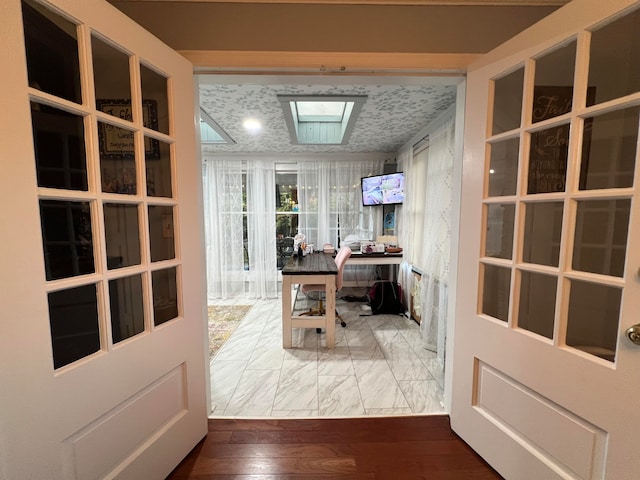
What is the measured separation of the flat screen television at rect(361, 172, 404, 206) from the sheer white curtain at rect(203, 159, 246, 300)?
2033 millimetres

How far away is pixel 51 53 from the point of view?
0.86 m

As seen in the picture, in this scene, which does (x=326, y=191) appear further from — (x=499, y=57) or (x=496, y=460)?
(x=496, y=460)

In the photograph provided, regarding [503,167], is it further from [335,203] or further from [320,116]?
[335,203]

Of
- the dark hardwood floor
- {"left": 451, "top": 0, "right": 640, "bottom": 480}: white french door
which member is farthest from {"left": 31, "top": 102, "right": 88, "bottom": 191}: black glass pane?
{"left": 451, "top": 0, "right": 640, "bottom": 480}: white french door

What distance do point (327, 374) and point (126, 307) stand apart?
161 cm

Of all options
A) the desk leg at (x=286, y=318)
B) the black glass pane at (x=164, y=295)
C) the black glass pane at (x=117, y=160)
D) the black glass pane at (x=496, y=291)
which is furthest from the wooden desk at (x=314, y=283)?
the black glass pane at (x=117, y=160)

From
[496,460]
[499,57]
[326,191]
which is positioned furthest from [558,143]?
[326,191]

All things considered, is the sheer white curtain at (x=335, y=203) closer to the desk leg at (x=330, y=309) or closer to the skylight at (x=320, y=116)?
the skylight at (x=320, y=116)

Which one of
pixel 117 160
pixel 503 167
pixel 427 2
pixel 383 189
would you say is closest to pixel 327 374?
pixel 503 167

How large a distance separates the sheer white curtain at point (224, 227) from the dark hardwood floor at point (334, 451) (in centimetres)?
281

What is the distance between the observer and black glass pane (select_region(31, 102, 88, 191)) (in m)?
0.81

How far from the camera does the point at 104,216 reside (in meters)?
0.96

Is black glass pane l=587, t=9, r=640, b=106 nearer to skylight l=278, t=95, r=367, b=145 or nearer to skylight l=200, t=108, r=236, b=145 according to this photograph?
skylight l=278, t=95, r=367, b=145

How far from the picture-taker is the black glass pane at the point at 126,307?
3.34 ft
